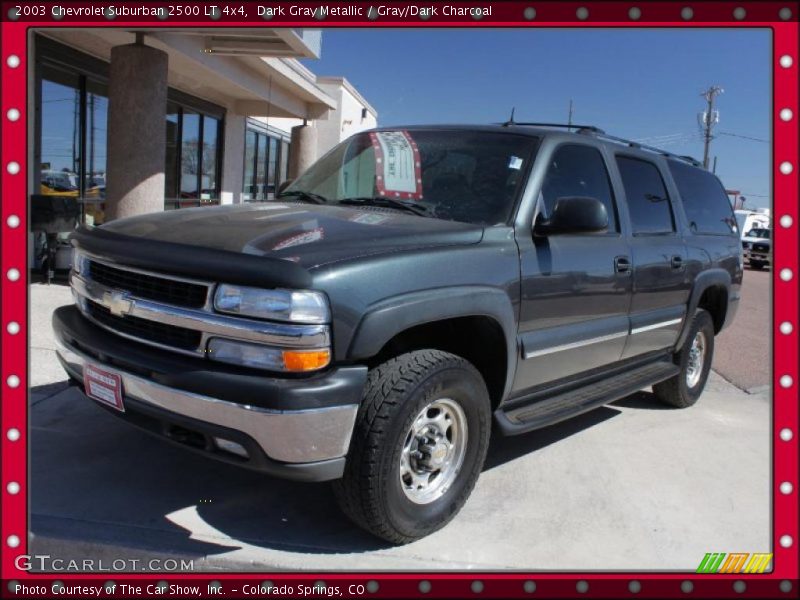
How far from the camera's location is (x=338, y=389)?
265cm

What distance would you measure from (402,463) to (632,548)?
4.01 ft

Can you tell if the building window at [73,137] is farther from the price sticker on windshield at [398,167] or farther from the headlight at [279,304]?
the headlight at [279,304]

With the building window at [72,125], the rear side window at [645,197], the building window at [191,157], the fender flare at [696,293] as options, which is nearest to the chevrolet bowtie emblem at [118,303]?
the rear side window at [645,197]

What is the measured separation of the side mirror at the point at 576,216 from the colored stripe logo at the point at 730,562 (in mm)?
1693

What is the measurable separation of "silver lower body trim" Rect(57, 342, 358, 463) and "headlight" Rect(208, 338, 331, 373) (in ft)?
0.53

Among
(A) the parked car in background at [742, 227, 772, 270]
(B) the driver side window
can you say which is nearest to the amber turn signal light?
(B) the driver side window

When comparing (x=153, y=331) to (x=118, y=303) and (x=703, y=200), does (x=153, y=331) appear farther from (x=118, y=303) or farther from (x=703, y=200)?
(x=703, y=200)

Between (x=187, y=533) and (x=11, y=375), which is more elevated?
(x=11, y=375)

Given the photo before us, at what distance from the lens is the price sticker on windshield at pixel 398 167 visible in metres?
3.86

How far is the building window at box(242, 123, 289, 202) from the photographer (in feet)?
57.1

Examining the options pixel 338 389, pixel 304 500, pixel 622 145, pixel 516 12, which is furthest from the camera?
pixel 622 145

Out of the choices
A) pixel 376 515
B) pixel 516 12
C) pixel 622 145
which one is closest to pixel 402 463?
pixel 376 515

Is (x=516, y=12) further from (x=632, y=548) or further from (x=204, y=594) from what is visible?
(x=632, y=548)

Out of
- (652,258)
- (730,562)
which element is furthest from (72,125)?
(730,562)
